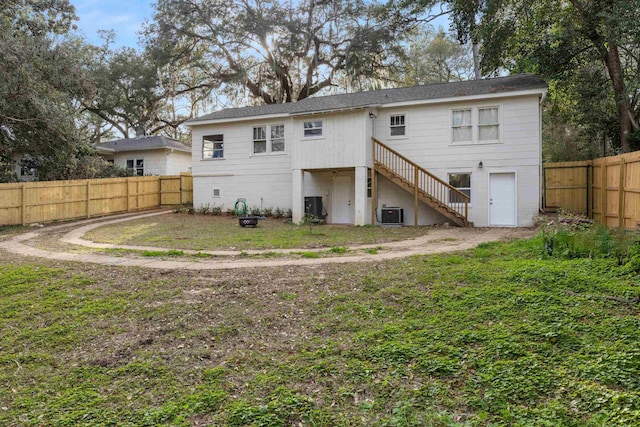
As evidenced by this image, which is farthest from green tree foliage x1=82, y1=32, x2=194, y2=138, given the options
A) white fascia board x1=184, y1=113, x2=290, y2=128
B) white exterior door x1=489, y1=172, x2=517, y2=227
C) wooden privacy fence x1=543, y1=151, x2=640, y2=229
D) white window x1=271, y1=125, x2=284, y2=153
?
wooden privacy fence x1=543, y1=151, x2=640, y2=229

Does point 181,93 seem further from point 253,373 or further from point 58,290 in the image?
point 253,373

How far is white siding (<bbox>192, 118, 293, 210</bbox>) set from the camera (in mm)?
18234

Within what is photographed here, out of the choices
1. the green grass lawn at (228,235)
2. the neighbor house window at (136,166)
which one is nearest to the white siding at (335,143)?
the green grass lawn at (228,235)

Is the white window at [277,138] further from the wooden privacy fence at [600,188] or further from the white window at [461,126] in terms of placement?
the wooden privacy fence at [600,188]

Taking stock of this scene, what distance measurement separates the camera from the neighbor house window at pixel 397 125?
630 inches

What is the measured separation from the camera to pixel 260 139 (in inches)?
737

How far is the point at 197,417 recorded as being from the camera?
10.1 ft

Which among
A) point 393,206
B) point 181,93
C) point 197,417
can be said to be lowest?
point 197,417

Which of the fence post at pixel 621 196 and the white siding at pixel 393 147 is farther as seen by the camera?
the white siding at pixel 393 147

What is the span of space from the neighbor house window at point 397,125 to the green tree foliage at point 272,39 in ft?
33.4

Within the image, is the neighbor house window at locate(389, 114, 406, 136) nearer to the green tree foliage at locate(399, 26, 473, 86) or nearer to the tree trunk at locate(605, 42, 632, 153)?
the tree trunk at locate(605, 42, 632, 153)

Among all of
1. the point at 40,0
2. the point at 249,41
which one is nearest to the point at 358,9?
the point at 249,41

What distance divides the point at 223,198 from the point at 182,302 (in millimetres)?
14444

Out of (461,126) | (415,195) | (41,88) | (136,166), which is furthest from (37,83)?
(461,126)
